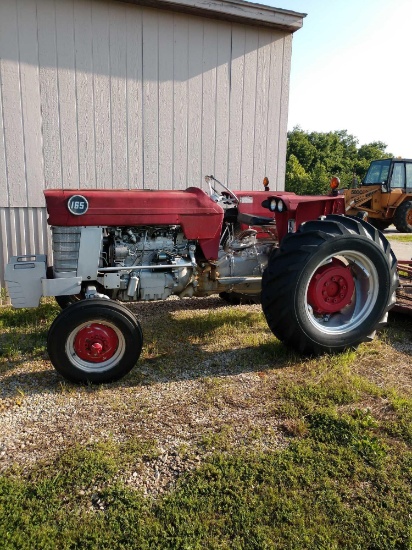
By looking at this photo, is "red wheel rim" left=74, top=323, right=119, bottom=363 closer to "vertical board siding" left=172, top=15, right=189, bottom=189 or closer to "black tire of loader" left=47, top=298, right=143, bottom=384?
"black tire of loader" left=47, top=298, right=143, bottom=384

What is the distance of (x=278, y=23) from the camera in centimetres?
604

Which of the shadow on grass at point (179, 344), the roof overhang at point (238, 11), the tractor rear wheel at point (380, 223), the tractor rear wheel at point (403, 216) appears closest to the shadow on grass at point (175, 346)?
the shadow on grass at point (179, 344)

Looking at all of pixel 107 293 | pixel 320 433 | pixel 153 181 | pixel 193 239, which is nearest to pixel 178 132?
pixel 153 181

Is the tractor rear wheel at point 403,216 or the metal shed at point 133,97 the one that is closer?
the metal shed at point 133,97

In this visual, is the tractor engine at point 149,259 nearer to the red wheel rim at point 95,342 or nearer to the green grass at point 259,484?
the red wheel rim at point 95,342

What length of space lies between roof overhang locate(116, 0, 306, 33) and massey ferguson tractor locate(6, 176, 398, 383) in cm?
310

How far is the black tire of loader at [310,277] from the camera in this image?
3.38 m

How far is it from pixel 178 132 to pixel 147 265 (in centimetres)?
291

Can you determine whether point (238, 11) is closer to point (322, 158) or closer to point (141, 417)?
point (141, 417)

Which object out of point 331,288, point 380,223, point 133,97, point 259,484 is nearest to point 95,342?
point 259,484

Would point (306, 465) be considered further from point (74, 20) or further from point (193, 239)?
point (74, 20)

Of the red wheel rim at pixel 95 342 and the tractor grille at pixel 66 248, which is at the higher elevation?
the tractor grille at pixel 66 248

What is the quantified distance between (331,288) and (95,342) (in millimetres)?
1908

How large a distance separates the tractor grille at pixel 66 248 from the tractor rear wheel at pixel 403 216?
1215 centimetres
